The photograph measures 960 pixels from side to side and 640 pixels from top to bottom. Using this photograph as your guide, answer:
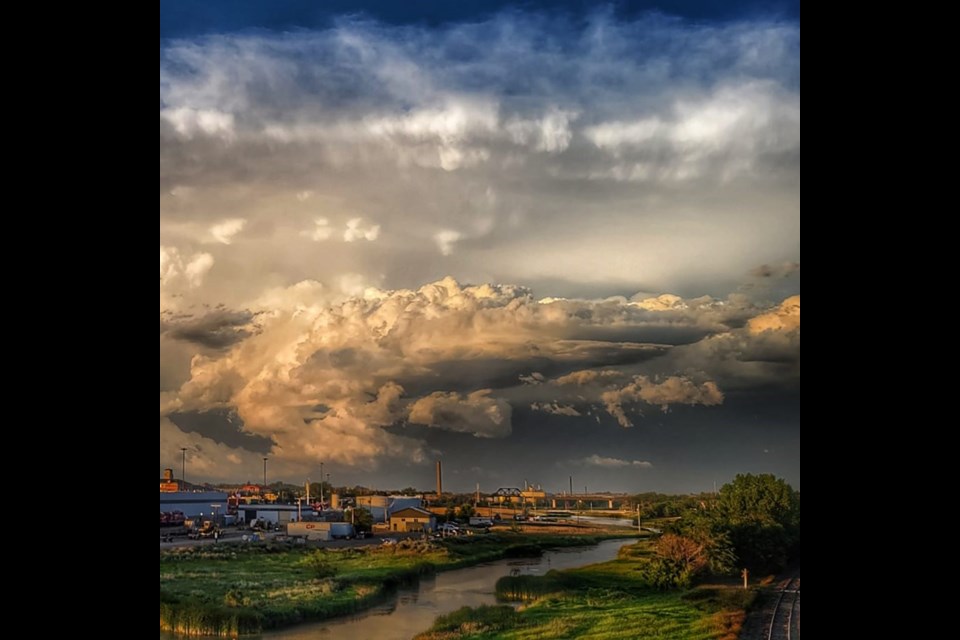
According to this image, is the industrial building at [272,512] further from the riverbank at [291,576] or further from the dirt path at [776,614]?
the dirt path at [776,614]

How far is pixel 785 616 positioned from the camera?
17.0 ft

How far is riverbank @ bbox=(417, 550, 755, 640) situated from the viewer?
5.38 m

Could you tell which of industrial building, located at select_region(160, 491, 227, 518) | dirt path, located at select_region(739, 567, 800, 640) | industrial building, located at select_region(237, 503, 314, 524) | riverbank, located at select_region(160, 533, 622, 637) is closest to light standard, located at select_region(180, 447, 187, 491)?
industrial building, located at select_region(160, 491, 227, 518)

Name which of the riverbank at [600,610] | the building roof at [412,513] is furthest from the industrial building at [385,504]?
the riverbank at [600,610]

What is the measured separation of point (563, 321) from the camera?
5094mm

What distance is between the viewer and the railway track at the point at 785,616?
5.14 m

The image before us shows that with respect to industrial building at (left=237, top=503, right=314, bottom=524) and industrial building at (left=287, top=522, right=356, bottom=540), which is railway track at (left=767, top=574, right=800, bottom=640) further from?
industrial building at (left=237, top=503, right=314, bottom=524)

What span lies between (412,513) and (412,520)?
55mm

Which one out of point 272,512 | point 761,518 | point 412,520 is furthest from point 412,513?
point 761,518

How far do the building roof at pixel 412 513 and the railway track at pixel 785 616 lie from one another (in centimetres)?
192

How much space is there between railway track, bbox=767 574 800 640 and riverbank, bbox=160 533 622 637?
103 centimetres
